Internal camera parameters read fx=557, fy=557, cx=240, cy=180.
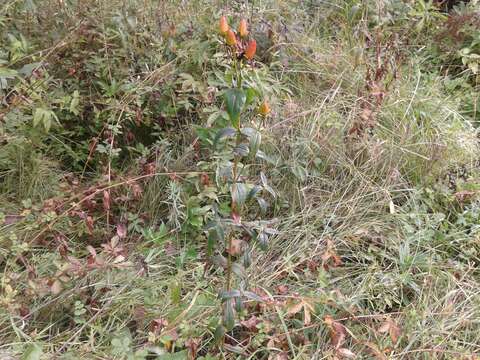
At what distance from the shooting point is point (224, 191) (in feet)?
7.47

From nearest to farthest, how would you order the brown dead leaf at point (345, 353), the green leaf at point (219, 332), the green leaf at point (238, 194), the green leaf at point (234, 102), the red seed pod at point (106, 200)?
the green leaf at point (234, 102), the green leaf at point (238, 194), the green leaf at point (219, 332), the brown dead leaf at point (345, 353), the red seed pod at point (106, 200)

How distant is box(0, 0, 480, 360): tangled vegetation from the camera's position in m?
1.84

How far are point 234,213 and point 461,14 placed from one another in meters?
2.54

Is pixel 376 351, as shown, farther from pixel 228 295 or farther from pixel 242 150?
pixel 242 150

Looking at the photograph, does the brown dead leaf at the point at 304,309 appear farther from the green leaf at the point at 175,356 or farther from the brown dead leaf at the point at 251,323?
the green leaf at the point at 175,356

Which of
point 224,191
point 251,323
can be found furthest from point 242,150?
point 224,191

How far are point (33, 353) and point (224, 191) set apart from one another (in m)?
0.97

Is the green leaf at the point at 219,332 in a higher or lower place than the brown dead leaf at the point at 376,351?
higher

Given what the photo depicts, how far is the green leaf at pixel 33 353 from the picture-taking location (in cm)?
161

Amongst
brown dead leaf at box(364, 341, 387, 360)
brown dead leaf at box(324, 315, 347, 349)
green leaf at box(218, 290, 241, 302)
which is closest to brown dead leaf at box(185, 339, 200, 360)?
green leaf at box(218, 290, 241, 302)

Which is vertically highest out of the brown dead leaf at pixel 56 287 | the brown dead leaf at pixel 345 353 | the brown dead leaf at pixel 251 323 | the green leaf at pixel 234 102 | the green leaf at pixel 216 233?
the green leaf at pixel 234 102

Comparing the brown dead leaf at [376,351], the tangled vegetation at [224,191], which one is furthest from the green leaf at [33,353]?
the brown dead leaf at [376,351]

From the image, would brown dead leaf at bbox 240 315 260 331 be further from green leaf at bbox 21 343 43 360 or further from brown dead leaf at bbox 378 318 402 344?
green leaf at bbox 21 343 43 360

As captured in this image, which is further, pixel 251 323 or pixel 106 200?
pixel 106 200
